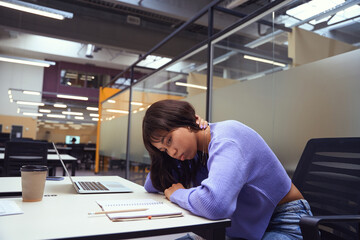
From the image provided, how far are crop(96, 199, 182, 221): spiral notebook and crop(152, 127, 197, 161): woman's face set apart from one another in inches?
8.5

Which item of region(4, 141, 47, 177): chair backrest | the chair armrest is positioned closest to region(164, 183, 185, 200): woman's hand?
the chair armrest

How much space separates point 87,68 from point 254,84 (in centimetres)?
1232

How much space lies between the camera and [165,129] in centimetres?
110

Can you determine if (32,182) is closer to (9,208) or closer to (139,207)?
(9,208)

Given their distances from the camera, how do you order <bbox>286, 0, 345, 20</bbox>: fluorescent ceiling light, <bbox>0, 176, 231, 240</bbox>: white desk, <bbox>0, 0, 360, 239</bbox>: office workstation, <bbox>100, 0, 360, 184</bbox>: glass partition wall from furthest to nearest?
1. <bbox>100, 0, 360, 184</bbox>: glass partition wall
2. <bbox>286, 0, 345, 20</bbox>: fluorescent ceiling light
3. <bbox>0, 0, 360, 239</bbox>: office workstation
4. <bbox>0, 176, 231, 240</bbox>: white desk

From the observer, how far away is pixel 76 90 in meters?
13.6

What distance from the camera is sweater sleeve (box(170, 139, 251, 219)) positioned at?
873 mm

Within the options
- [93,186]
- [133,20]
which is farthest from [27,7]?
[93,186]

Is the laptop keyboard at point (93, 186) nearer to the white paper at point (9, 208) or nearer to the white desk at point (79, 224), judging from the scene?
the white desk at point (79, 224)

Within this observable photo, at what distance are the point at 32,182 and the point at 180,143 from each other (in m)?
0.54

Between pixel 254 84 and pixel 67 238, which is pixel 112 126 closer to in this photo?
pixel 254 84

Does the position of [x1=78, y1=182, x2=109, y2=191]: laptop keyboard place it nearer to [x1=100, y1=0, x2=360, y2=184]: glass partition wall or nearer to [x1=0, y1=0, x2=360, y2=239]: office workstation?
[x1=0, y1=0, x2=360, y2=239]: office workstation

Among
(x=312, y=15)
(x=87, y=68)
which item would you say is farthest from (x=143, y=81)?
(x=87, y=68)

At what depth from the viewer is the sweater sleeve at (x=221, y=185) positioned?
34.4 inches
